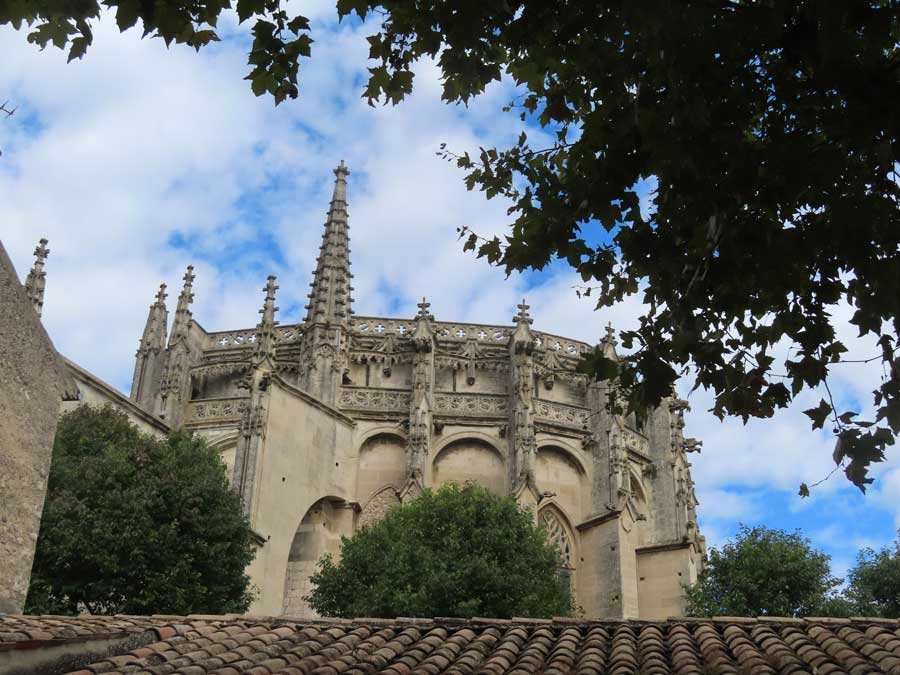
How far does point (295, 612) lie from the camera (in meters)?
29.2

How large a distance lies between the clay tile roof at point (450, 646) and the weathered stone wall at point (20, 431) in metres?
3.11

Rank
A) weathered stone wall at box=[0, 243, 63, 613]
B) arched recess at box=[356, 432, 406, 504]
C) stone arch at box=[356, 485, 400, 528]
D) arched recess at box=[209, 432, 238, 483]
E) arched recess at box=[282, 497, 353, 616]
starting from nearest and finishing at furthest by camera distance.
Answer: weathered stone wall at box=[0, 243, 63, 613] → arched recess at box=[282, 497, 353, 616] → arched recess at box=[209, 432, 238, 483] → stone arch at box=[356, 485, 400, 528] → arched recess at box=[356, 432, 406, 504]


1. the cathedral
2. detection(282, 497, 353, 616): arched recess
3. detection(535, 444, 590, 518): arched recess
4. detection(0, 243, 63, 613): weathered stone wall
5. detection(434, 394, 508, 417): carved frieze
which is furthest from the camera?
detection(434, 394, 508, 417): carved frieze

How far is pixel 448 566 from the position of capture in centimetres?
2570

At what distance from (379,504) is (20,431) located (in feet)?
65.3

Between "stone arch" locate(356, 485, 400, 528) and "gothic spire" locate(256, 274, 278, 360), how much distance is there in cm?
612

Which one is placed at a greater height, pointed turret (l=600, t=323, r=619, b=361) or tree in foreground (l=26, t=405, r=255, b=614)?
pointed turret (l=600, t=323, r=619, b=361)

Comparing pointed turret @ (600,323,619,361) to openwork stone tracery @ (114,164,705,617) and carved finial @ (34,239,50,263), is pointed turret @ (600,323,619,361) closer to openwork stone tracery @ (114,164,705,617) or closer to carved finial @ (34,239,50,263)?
openwork stone tracery @ (114,164,705,617)

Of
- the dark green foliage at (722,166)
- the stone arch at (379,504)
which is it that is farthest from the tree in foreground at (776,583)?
the dark green foliage at (722,166)

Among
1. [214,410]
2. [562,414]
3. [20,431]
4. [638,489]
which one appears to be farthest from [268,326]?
[20,431]

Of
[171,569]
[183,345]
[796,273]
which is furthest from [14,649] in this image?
[183,345]

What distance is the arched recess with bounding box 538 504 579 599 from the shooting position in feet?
113

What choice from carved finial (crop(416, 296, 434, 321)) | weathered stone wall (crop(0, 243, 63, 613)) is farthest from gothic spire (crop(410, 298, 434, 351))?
weathered stone wall (crop(0, 243, 63, 613))

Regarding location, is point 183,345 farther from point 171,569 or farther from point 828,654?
point 828,654
